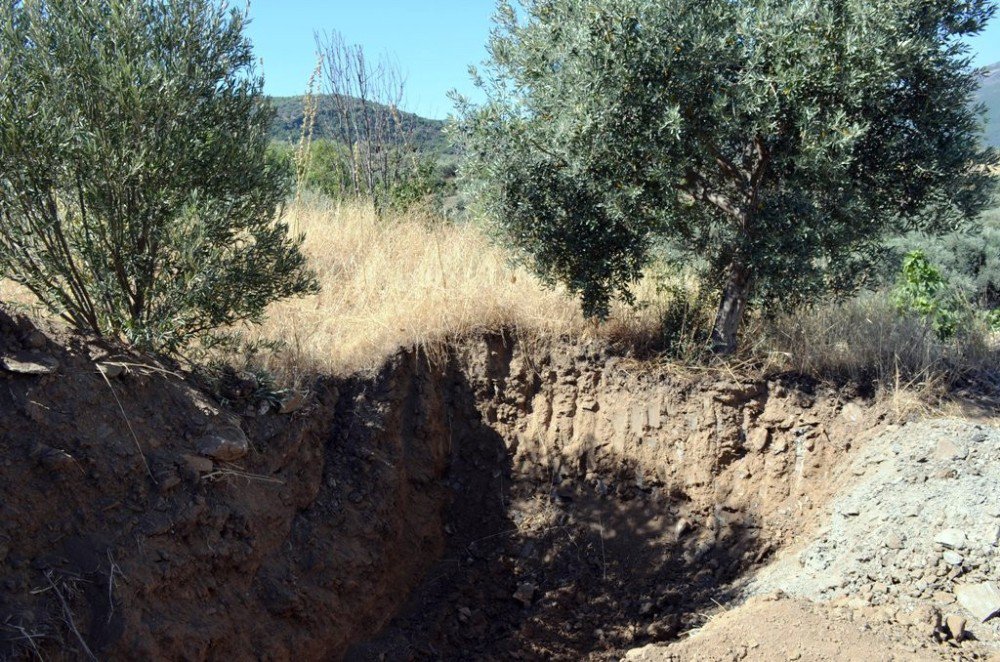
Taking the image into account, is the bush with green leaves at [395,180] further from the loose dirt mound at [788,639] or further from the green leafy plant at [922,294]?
the loose dirt mound at [788,639]

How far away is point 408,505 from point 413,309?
163 cm

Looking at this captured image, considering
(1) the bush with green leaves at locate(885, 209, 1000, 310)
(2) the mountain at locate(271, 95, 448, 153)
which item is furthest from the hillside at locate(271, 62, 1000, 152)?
(1) the bush with green leaves at locate(885, 209, 1000, 310)

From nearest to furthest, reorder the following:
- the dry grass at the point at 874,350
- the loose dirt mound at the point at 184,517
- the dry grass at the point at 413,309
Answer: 1. the loose dirt mound at the point at 184,517
2. the dry grass at the point at 874,350
3. the dry grass at the point at 413,309

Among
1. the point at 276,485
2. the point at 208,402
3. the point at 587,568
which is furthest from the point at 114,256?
the point at 587,568

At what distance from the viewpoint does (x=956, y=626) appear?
477 centimetres

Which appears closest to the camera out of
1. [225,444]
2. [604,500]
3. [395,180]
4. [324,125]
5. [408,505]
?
[225,444]

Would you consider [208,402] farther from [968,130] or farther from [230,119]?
[968,130]

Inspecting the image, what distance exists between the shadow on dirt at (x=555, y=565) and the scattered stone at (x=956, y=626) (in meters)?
1.41

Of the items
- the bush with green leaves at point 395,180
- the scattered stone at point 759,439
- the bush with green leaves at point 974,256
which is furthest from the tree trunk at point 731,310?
the bush with green leaves at point 974,256

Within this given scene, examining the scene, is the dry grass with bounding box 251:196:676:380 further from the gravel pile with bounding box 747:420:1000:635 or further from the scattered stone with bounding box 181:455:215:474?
the gravel pile with bounding box 747:420:1000:635

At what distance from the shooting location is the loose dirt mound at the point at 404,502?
4602mm

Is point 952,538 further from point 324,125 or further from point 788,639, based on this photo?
point 324,125

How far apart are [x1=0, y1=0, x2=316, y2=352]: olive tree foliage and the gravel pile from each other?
13.4ft

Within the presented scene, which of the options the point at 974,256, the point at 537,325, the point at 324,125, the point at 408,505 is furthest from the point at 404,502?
the point at 324,125
